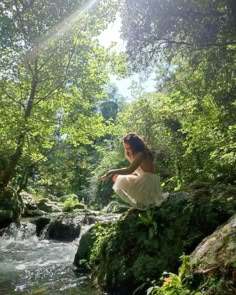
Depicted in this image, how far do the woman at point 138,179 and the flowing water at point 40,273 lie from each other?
1657mm

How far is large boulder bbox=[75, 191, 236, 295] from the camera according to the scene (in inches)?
201

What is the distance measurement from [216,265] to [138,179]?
8.83ft

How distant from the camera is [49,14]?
493 inches

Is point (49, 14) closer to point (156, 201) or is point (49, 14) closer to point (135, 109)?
point (135, 109)

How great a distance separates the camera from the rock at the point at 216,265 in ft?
10.8

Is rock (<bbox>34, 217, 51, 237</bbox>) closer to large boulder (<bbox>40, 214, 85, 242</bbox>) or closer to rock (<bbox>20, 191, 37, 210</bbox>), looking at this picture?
large boulder (<bbox>40, 214, 85, 242</bbox>)

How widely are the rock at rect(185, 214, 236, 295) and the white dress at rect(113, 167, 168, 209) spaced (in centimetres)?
188

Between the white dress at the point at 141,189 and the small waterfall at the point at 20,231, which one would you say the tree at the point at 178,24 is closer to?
the white dress at the point at 141,189

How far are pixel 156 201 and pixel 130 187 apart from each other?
509 millimetres

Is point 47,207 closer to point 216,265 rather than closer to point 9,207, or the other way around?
point 9,207

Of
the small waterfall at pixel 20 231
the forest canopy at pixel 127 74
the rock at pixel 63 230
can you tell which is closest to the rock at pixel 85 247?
the forest canopy at pixel 127 74

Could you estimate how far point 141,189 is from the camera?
Answer: 19.6 ft

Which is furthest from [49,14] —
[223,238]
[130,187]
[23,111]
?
[223,238]

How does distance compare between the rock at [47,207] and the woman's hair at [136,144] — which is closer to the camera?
the woman's hair at [136,144]
